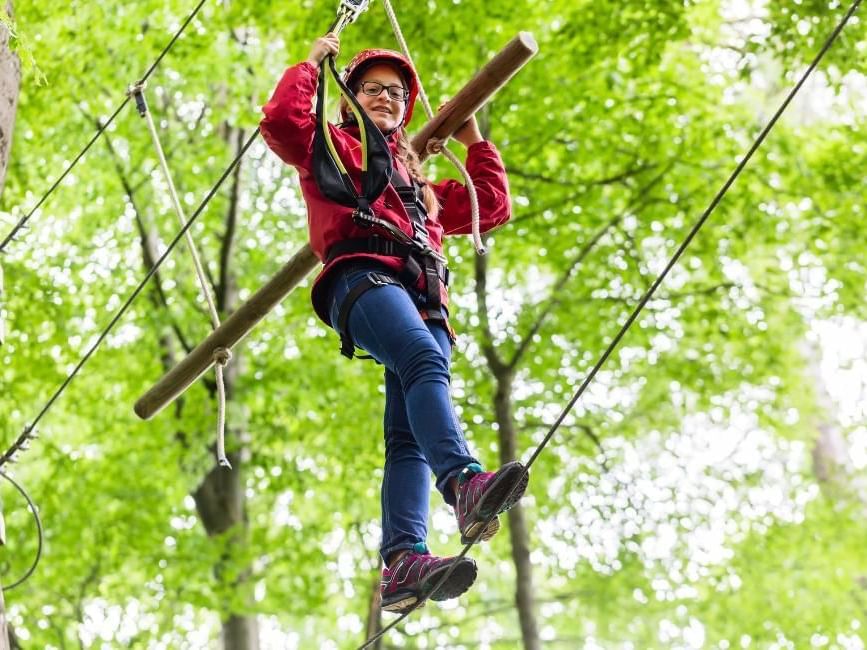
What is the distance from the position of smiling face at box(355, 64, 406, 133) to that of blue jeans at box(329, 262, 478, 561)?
521 mm

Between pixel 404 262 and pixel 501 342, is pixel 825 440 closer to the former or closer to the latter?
pixel 501 342

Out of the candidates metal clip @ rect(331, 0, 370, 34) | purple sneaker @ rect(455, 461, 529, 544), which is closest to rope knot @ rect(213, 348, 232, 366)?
metal clip @ rect(331, 0, 370, 34)

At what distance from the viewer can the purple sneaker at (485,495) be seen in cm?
272

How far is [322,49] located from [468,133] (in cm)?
71

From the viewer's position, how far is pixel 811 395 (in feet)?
32.9

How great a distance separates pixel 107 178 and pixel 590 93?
13.6ft

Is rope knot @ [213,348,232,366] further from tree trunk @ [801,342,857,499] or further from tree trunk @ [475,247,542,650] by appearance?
tree trunk @ [801,342,857,499]

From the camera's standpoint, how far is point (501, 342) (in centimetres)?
875

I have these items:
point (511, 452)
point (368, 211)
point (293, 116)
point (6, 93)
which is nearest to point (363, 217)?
point (368, 211)

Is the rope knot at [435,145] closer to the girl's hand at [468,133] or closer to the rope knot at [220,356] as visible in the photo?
the girl's hand at [468,133]

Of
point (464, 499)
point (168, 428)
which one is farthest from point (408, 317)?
point (168, 428)

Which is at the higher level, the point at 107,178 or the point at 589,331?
the point at 107,178

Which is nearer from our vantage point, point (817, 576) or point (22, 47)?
point (22, 47)

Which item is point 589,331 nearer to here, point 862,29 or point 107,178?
point 862,29
